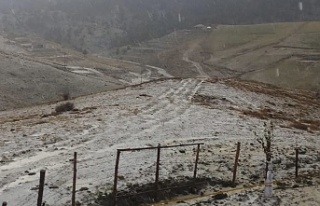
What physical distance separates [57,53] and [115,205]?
10055 cm

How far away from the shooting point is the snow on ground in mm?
17766

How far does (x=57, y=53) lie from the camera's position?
11256cm

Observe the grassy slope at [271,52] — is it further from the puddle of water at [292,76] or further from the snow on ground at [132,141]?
the snow on ground at [132,141]

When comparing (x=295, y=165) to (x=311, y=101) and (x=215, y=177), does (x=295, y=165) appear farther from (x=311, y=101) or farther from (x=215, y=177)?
(x=311, y=101)

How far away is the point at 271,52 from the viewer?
367 ft

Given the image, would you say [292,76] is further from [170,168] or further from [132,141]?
[170,168]

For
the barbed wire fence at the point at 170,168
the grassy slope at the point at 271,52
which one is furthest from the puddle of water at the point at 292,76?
the barbed wire fence at the point at 170,168

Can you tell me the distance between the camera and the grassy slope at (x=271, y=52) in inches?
3533

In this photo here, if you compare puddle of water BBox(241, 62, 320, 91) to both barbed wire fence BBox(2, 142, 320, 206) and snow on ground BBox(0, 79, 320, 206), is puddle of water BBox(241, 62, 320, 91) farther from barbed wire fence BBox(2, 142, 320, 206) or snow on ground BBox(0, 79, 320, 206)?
barbed wire fence BBox(2, 142, 320, 206)

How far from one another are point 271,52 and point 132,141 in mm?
92596

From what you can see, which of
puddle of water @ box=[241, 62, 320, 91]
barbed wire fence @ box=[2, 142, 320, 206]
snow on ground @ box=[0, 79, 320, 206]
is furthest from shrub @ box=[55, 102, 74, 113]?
puddle of water @ box=[241, 62, 320, 91]

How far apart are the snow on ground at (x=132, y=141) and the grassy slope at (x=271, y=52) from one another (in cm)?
5038

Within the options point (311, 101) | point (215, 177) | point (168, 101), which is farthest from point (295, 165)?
point (311, 101)

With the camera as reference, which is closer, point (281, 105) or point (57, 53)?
point (281, 105)
